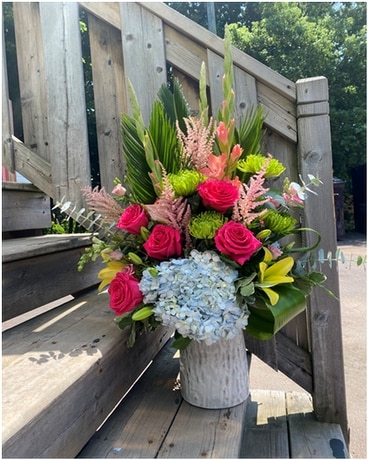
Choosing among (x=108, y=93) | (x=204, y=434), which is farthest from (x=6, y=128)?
(x=204, y=434)

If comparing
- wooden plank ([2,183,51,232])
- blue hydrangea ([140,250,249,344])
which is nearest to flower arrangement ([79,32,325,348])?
blue hydrangea ([140,250,249,344])

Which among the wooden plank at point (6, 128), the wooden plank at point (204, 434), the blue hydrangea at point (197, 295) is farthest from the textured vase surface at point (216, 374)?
the wooden plank at point (6, 128)

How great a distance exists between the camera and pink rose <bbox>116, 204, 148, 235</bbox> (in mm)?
912

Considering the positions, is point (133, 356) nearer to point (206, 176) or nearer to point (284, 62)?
point (206, 176)

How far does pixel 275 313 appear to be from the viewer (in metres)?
0.85

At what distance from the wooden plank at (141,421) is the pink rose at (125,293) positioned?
28 cm

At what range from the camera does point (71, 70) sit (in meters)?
1.33

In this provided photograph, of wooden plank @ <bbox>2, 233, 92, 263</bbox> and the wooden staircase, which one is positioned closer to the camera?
the wooden staircase

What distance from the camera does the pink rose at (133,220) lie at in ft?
2.99

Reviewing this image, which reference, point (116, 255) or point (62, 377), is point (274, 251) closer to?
point (116, 255)

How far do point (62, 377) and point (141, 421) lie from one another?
0.98 ft

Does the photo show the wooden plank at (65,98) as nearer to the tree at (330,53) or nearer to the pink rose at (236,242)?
the pink rose at (236,242)

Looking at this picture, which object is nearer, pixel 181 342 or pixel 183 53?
pixel 181 342

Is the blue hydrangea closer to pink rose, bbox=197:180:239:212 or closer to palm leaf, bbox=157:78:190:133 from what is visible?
pink rose, bbox=197:180:239:212
